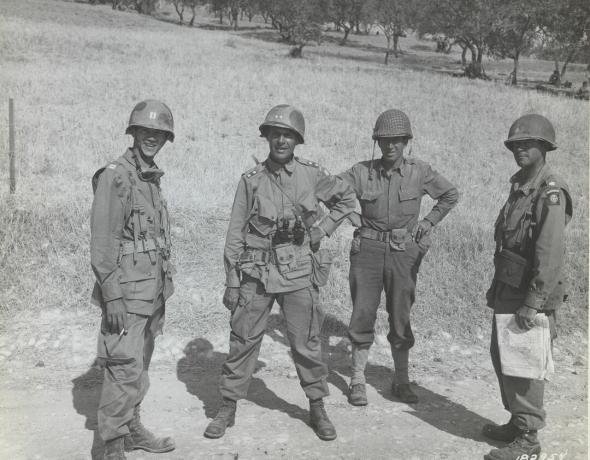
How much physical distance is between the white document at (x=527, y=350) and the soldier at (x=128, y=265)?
2.39 metres

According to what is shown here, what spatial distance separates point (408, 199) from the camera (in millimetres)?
4961

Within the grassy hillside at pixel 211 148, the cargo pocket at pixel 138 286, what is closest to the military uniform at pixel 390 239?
the grassy hillside at pixel 211 148

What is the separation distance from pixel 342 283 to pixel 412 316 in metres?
1.00

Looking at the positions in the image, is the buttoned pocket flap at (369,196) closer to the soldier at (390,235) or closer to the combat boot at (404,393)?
the soldier at (390,235)

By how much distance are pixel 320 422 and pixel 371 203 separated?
181 centimetres

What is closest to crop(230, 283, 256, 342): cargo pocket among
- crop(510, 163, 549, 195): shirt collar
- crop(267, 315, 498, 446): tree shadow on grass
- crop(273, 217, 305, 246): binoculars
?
crop(273, 217, 305, 246): binoculars

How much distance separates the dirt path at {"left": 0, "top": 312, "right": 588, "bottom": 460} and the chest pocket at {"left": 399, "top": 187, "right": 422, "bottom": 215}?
1658 millimetres

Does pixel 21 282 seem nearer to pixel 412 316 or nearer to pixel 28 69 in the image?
pixel 412 316

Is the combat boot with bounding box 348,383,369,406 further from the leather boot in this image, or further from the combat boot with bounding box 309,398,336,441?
the leather boot

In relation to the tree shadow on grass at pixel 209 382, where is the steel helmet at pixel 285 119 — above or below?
above

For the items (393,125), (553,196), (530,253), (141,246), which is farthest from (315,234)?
(553,196)

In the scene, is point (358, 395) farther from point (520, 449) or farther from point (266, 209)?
point (266, 209)

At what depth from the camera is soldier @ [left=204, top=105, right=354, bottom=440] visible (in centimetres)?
432

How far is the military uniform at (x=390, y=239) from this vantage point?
4.95 meters
